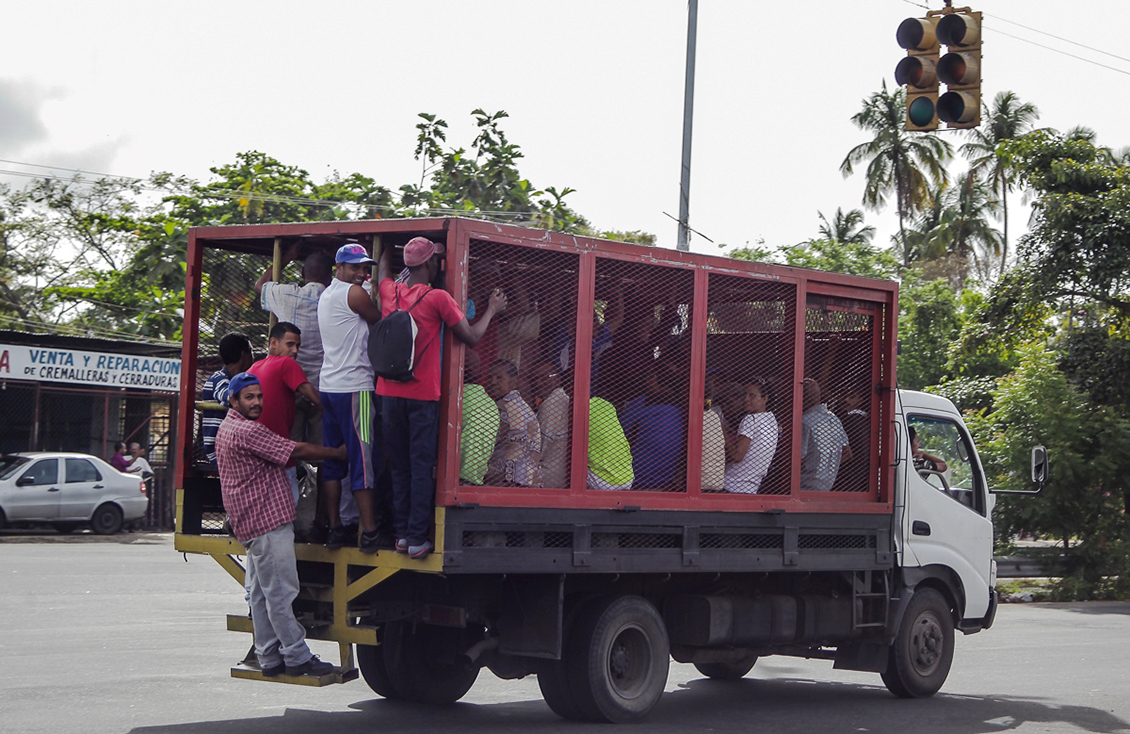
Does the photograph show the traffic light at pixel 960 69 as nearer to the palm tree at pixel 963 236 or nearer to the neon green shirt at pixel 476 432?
the neon green shirt at pixel 476 432

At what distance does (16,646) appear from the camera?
10.5 metres

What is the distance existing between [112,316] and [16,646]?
2851cm

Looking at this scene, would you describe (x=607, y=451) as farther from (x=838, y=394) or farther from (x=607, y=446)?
(x=838, y=394)

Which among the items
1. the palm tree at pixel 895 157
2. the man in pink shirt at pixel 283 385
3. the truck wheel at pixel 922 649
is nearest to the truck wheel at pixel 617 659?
the man in pink shirt at pixel 283 385

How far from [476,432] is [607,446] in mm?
943

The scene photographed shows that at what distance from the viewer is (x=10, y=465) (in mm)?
23766

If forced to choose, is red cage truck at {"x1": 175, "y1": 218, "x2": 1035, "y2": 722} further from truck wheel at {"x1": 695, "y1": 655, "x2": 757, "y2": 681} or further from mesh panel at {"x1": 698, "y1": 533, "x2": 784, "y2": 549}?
truck wheel at {"x1": 695, "y1": 655, "x2": 757, "y2": 681}

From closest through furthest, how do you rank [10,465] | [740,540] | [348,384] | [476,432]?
[476,432] < [348,384] < [740,540] < [10,465]

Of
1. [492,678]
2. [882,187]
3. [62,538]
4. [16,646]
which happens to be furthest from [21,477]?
[882,187]

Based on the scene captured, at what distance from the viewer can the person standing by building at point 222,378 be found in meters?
7.85

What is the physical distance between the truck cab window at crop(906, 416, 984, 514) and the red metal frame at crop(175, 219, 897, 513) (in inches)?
25.6

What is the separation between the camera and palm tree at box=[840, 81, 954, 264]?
165 feet

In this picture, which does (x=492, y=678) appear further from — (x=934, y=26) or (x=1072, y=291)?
(x=1072, y=291)

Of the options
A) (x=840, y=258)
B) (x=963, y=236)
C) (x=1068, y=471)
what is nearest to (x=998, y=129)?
(x=963, y=236)
